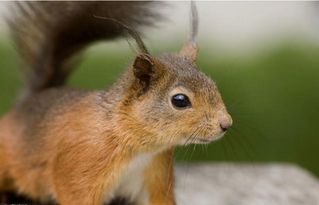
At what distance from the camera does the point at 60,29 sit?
3047mm

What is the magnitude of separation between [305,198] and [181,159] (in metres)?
0.66

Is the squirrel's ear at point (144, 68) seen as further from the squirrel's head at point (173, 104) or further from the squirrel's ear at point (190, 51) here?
the squirrel's ear at point (190, 51)

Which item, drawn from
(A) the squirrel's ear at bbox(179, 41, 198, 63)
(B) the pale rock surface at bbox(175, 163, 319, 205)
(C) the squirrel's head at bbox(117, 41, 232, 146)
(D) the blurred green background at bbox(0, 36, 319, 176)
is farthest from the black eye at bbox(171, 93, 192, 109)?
(D) the blurred green background at bbox(0, 36, 319, 176)

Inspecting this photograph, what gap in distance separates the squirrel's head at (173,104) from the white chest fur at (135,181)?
4.2 inches

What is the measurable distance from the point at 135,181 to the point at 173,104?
33 cm

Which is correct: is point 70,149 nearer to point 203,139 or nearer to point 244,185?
point 203,139

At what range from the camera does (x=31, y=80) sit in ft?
10.4

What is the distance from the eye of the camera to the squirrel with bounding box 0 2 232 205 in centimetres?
238

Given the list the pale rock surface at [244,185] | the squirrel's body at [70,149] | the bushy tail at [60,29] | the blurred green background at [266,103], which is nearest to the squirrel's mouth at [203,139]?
the squirrel's body at [70,149]

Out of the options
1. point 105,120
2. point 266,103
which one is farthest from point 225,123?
point 266,103

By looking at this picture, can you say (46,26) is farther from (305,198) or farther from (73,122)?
(305,198)

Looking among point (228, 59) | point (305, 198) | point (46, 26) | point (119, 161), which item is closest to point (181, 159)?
point (305, 198)

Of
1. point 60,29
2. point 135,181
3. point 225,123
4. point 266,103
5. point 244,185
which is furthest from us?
point 266,103

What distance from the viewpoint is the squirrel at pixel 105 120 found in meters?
2.38
